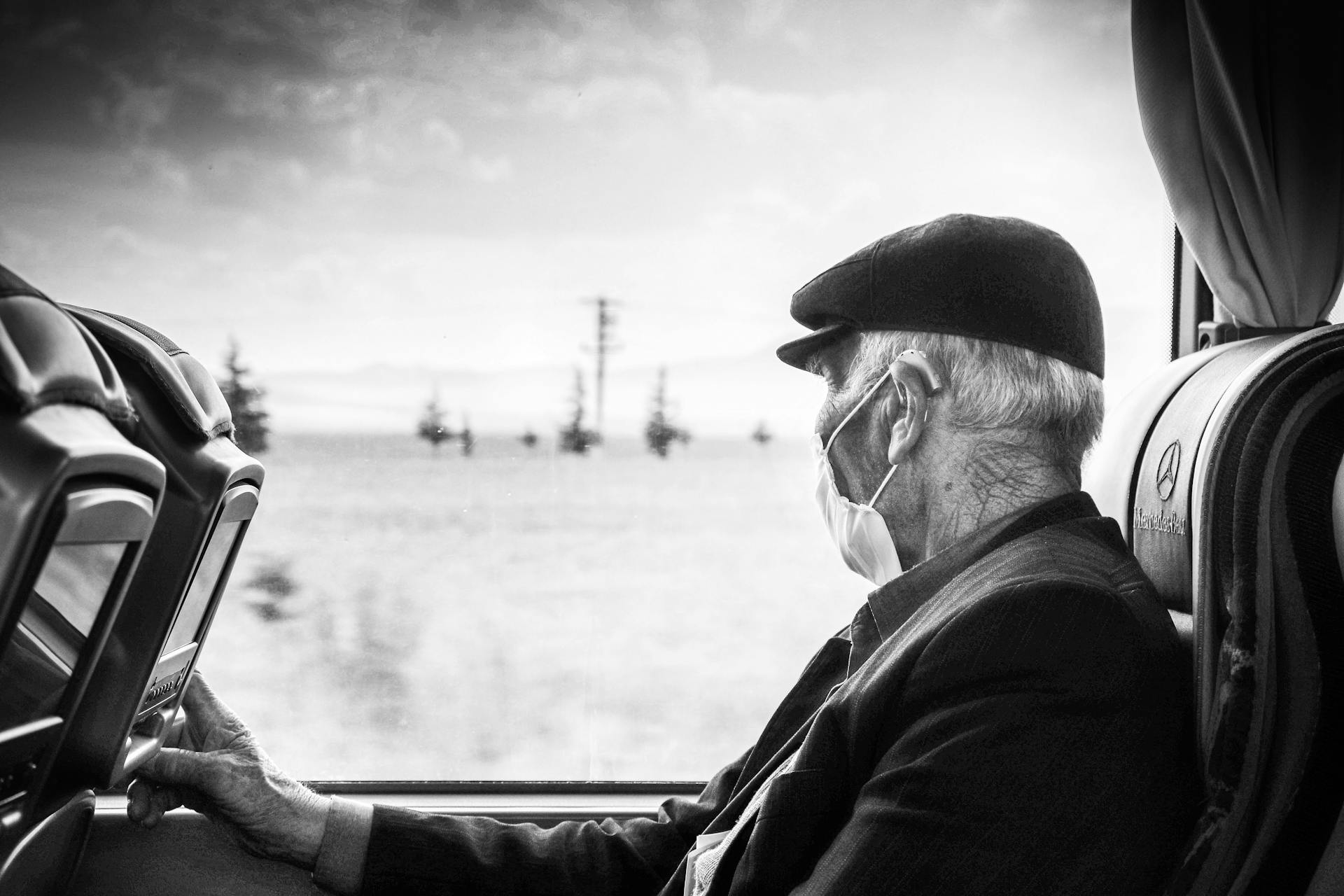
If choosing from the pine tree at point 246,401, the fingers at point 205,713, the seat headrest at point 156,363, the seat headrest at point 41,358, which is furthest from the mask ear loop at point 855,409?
the pine tree at point 246,401

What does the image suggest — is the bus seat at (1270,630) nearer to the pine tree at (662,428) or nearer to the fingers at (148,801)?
the pine tree at (662,428)

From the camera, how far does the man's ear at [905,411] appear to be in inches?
52.7

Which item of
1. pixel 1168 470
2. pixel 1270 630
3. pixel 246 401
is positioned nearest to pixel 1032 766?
pixel 1270 630

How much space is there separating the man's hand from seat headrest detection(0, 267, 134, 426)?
2.88 ft

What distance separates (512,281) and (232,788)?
106cm

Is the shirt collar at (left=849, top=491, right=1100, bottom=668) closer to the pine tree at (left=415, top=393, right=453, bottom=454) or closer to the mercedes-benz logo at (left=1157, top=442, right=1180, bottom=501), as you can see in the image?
the mercedes-benz logo at (left=1157, top=442, right=1180, bottom=501)

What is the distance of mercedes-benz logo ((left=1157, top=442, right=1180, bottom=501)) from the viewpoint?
1.26m

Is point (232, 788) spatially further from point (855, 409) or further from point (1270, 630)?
point (1270, 630)

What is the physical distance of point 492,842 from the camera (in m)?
1.72

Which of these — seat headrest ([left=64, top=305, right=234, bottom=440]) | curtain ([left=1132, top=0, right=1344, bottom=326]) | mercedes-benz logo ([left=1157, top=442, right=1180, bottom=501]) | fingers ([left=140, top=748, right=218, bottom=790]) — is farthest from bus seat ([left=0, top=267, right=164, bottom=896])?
curtain ([left=1132, top=0, right=1344, bottom=326])

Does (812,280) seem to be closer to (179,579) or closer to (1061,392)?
(1061,392)

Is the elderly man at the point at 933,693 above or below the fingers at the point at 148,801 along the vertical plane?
above

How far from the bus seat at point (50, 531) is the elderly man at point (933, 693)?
19.7 inches

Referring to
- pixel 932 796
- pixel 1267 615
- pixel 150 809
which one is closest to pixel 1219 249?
pixel 1267 615
